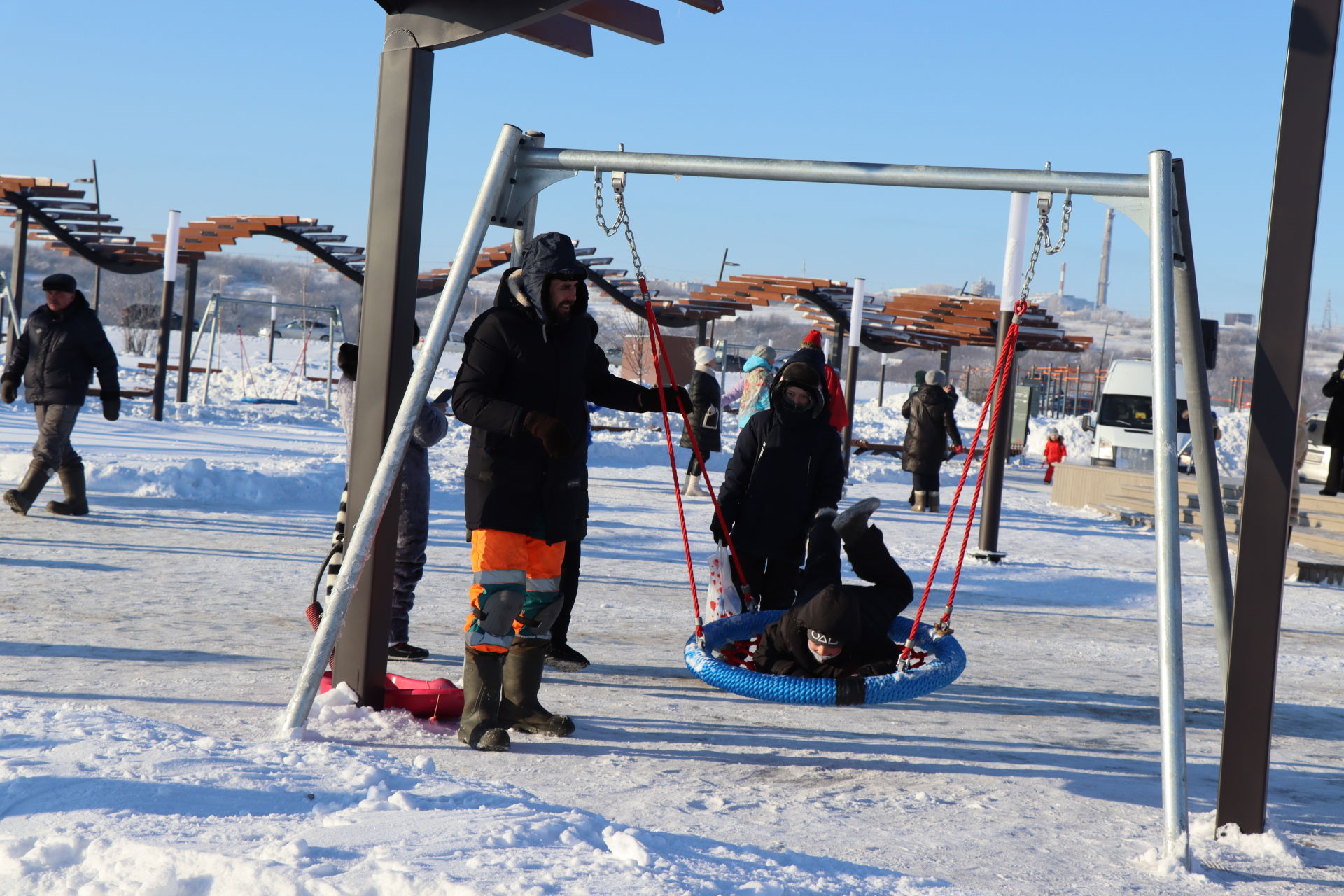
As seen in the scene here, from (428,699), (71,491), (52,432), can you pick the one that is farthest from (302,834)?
(71,491)

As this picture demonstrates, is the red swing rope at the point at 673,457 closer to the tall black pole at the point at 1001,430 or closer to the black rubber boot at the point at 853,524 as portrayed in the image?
the black rubber boot at the point at 853,524

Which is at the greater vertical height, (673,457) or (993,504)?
(673,457)

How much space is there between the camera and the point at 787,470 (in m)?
5.43

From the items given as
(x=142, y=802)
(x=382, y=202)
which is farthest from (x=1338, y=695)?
(x=142, y=802)

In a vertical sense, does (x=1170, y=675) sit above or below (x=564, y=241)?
below

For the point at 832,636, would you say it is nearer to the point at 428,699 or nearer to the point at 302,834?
the point at 428,699

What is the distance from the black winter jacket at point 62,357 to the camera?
842 cm

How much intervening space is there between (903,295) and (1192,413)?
19.0 meters

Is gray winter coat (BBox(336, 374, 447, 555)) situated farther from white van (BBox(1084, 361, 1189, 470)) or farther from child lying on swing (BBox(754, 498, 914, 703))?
white van (BBox(1084, 361, 1189, 470))

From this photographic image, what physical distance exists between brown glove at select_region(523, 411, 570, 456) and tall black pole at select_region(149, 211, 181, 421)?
1438 centimetres

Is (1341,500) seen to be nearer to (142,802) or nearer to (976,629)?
(976,629)

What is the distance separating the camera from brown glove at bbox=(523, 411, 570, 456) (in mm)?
3723

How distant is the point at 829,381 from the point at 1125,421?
15672 millimetres

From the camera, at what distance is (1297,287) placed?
3.30 metres
